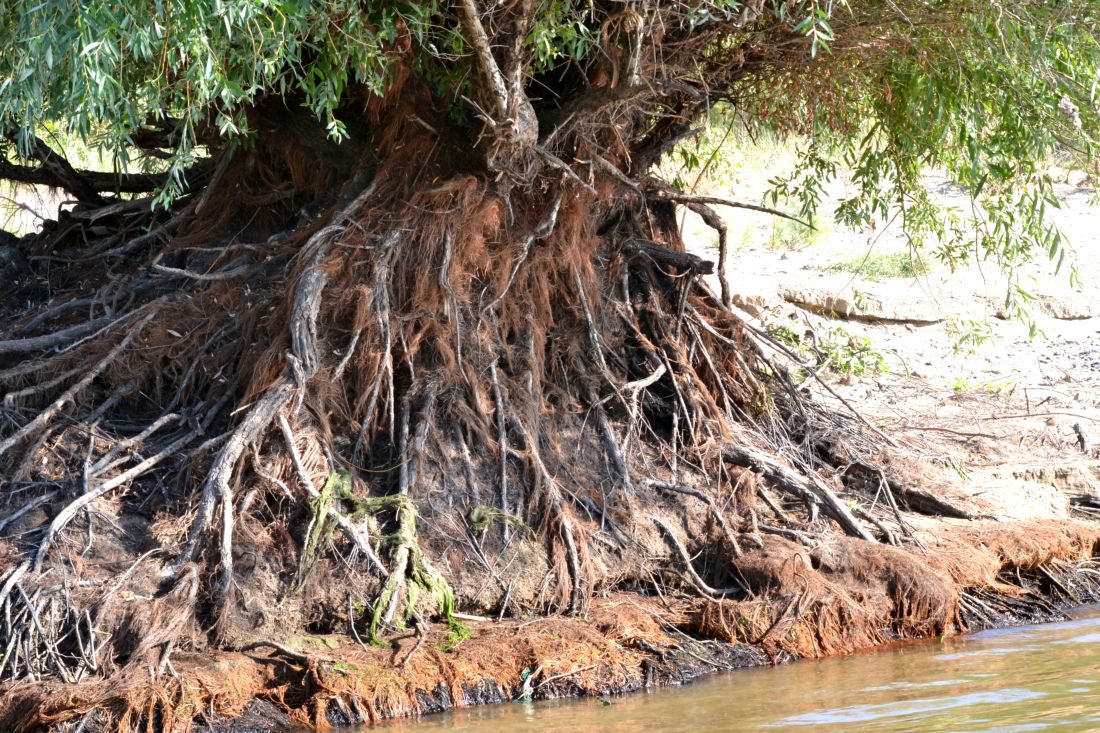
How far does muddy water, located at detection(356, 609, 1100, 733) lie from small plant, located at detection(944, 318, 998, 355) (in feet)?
17.0

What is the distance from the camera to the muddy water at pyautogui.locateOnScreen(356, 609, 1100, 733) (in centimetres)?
471

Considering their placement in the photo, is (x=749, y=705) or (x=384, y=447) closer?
(x=749, y=705)

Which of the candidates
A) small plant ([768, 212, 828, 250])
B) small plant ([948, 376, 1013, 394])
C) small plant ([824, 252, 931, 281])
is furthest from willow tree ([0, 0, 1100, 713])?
small plant ([768, 212, 828, 250])

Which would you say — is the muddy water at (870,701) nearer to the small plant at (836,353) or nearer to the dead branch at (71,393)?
the dead branch at (71,393)

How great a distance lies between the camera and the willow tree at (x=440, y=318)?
568 cm

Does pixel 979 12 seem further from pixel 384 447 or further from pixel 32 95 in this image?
pixel 32 95

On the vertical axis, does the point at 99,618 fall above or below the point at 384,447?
below

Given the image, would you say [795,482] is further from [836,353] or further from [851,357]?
[851,357]

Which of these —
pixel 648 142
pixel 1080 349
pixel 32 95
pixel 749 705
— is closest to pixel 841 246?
pixel 1080 349

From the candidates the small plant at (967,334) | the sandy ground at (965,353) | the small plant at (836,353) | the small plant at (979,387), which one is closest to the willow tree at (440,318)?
the sandy ground at (965,353)

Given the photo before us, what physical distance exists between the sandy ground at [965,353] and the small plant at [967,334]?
0.04 meters

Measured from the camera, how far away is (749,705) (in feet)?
16.6

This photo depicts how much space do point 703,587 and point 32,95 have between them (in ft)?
12.8

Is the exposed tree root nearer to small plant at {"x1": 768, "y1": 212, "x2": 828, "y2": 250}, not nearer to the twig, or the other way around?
the twig
